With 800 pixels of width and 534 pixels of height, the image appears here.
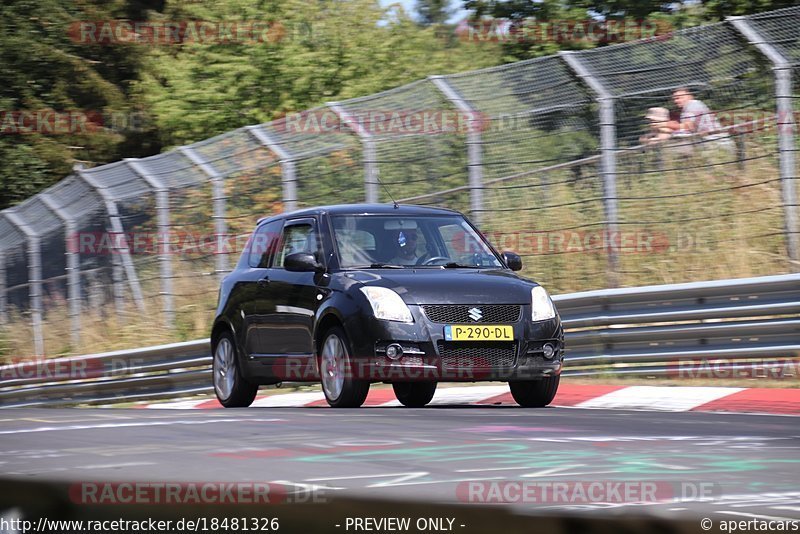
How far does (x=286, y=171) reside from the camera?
52.8 ft

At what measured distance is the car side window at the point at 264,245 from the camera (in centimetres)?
1170

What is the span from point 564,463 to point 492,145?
9090mm

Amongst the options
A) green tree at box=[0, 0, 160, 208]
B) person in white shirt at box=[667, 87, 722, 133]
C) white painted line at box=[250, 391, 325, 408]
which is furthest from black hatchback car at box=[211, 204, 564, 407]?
green tree at box=[0, 0, 160, 208]

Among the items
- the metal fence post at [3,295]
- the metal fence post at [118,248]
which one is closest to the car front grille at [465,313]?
the metal fence post at [118,248]

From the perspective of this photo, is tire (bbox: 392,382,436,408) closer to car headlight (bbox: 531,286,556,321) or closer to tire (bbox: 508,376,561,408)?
tire (bbox: 508,376,561,408)

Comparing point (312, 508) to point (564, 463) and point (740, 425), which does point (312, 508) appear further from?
point (740, 425)

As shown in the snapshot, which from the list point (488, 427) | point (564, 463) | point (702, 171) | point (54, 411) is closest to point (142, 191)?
point (702, 171)

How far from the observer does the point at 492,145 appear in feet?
47.6

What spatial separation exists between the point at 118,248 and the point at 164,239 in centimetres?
186

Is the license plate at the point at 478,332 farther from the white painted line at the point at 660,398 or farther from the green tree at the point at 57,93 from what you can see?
the green tree at the point at 57,93

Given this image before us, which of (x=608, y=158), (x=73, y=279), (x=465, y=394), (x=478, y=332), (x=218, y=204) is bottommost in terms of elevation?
(x=73, y=279)

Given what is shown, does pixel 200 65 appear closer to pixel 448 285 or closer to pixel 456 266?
pixel 456 266

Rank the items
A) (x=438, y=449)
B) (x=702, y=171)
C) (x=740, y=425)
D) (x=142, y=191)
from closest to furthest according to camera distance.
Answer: (x=438, y=449) → (x=740, y=425) → (x=702, y=171) → (x=142, y=191)

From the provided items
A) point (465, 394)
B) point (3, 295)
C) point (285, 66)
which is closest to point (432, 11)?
point (285, 66)
